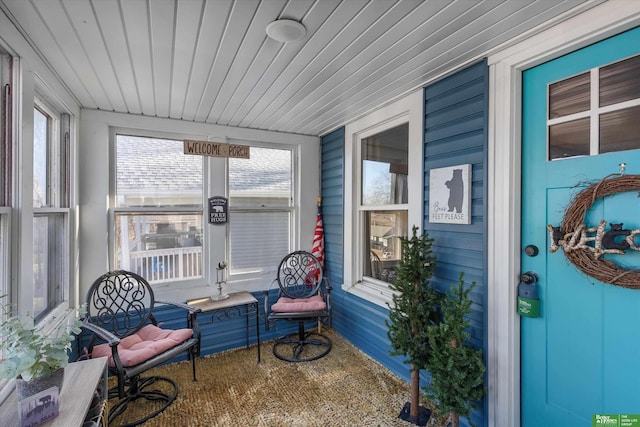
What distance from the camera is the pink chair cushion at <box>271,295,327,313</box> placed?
9.21 ft

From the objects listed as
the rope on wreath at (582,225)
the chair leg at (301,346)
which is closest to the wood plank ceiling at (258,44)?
the rope on wreath at (582,225)

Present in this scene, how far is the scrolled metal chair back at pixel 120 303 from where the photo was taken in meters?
2.41

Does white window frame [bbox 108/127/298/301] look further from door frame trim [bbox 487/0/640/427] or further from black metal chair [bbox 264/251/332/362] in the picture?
door frame trim [bbox 487/0/640/427]

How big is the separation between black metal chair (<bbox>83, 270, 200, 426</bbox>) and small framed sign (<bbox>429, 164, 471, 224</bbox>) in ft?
6.82

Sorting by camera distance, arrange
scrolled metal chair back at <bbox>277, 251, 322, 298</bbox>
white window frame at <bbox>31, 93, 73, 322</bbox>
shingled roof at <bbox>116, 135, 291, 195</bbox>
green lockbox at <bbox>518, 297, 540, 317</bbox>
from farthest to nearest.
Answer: scrolled metal chair back at <bbox>277, 251, 322, 298</bbox>, shingled roof at <bbox>116, 135, 291, 195</bbox>, white window frame at <bbox>31, 93, 73, 322</bbox>, green lockbox at <bbox>518, 297, 540, 317</bbox>

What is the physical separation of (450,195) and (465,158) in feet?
0.85

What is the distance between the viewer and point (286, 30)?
4.77 ft

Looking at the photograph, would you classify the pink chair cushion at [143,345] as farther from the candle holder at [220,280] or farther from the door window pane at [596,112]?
the door window pane at [596,112]

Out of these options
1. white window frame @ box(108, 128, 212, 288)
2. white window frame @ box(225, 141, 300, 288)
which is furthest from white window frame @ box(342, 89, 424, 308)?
white window frame @ box(108, 128, 212, 288)

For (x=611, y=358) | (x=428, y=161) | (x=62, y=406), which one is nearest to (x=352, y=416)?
(x=611, y=358)

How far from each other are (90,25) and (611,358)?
2949mm

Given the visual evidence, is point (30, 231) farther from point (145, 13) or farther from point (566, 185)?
point (566, 185)

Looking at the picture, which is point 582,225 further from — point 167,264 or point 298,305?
point 167,264

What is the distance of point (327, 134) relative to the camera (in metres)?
3.54
